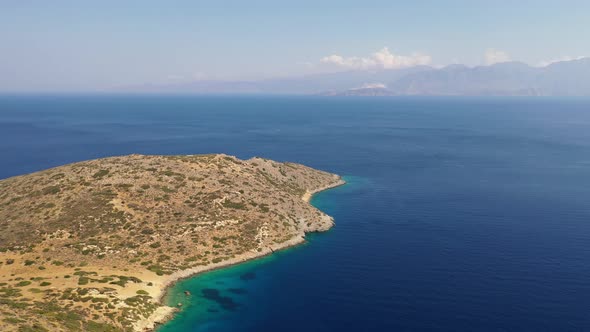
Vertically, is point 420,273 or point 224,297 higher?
point 420,273

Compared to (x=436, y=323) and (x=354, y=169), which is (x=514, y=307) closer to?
(x=436, y=323)

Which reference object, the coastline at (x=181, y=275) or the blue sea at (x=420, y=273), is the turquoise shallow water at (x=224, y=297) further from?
the coastline at (x=181, y=275)

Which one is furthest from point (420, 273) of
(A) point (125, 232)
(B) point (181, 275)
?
(A) point (125, 232)

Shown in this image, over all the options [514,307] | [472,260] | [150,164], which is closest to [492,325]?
[514,307]

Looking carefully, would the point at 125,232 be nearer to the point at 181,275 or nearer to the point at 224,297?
the point at 181,275

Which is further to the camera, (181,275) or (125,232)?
(125,232)

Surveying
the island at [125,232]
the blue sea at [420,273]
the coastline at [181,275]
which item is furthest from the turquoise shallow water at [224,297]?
the island at [125,232]

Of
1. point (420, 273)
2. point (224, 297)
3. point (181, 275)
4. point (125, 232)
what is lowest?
point (224, 297)

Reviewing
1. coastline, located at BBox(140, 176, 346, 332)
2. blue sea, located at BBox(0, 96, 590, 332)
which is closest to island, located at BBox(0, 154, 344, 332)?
coastline, located at BBox(140, 176, 346, 332)

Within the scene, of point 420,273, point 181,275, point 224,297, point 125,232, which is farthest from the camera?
point 125,232
